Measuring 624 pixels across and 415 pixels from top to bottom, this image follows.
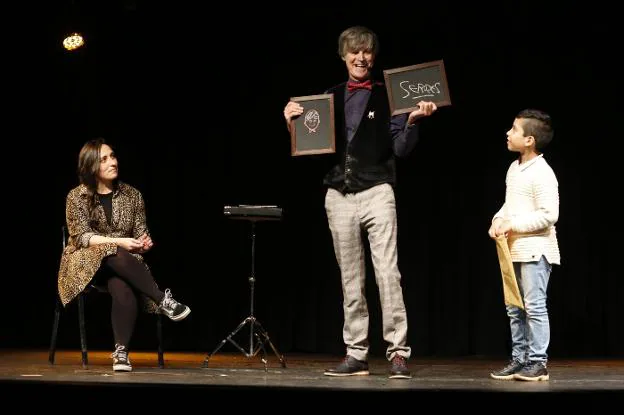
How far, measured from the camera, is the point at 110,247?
15.4ft

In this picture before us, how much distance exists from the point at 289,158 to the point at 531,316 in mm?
2931

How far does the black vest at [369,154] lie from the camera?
4.20m

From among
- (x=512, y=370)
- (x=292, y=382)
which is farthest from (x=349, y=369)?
(x=512, y=370)

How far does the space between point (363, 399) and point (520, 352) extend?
101 cm

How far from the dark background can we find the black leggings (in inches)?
78.0

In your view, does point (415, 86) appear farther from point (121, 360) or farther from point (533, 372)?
point (121, 360)

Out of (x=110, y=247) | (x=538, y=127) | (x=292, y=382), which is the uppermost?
(x=538, y=127)

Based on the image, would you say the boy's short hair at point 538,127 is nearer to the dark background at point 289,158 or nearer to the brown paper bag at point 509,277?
the brown paper bag at point 509,277

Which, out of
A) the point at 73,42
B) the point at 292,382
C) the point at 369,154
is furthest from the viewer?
the point at 73,42

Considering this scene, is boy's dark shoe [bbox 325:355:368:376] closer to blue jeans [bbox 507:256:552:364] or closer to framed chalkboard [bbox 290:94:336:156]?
blue jeans [bbox 507:256:552:364]

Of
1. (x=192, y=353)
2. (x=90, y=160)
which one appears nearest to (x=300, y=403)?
(x=90, y=160)

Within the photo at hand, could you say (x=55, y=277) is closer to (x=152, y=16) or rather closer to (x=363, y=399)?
(x=152, y=16)

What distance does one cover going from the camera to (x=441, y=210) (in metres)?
6.39

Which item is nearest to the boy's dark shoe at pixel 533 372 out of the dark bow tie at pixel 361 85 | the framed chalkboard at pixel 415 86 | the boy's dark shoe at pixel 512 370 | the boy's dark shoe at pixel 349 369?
the boy's dark shoe at pixel 512 370
